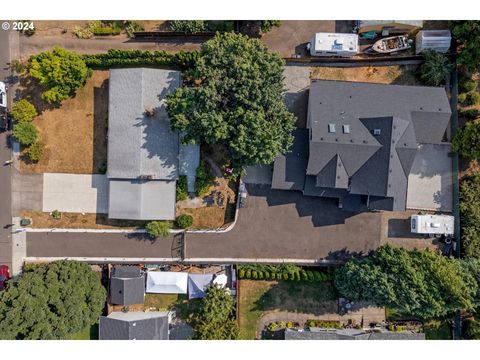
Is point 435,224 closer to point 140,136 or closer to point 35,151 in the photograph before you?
point 140,136

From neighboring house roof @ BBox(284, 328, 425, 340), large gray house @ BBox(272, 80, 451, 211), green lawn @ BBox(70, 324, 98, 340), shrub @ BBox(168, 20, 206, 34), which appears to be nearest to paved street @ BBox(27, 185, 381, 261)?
large gray house @ BBox(272, 80, 451, 211)

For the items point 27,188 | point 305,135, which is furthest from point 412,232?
point 27,188

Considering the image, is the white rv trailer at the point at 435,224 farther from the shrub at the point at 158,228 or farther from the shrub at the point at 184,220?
the shrub at the point at 158,228

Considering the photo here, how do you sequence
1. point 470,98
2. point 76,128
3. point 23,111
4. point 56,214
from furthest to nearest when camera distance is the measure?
1. point 76,128
2. point 56,214
3. point 470,98
4. point 23,111

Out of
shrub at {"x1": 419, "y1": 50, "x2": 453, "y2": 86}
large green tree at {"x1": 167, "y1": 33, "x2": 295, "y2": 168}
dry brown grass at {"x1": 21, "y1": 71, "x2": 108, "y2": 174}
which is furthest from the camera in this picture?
dry brown grass at {"x1": 21, "y1": 71, "x2": 108, "y2": 174}

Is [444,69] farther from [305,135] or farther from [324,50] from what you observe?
[305,135]

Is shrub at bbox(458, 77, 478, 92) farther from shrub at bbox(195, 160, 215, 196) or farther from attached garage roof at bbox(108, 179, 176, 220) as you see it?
attached garage roof at bbox(108, 179, 176, 220)

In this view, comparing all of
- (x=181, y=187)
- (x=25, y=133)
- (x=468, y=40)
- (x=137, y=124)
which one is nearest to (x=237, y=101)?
(x=137, y=124)

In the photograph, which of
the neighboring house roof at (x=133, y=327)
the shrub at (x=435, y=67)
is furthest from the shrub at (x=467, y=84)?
the neighboring house roof at (x=133, y=327)

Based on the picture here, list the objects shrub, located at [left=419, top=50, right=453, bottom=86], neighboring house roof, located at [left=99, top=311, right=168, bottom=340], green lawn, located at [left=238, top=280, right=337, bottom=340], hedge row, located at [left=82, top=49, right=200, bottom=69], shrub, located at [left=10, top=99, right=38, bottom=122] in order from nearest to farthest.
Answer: neighboring house roof, located at [left=99, top=311, right=168, bottom=340]
shrub, located at [left=419, top=50, right=453, bottom=86]
shrub, located at [left=10, top=99, right=38, bottom=122]
hedge row, located at [left=82, top=49, right=200, bottom=69]
green lawn, located at [left=238, top=280, right=337, bottom=340]
